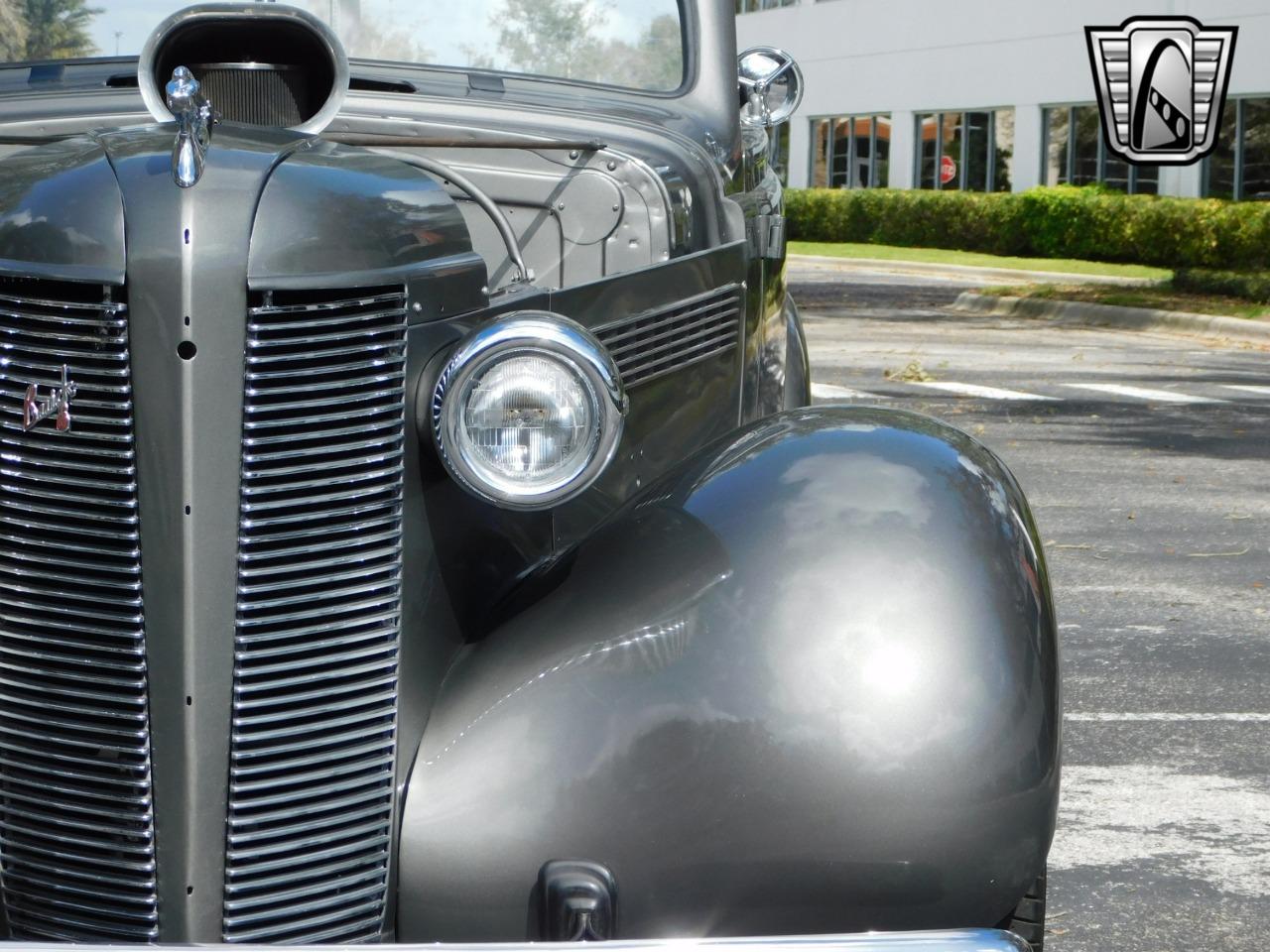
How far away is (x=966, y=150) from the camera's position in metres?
32.9

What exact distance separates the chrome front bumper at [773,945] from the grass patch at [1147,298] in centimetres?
1667

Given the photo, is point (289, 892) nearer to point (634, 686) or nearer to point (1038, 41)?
point (634, 686)

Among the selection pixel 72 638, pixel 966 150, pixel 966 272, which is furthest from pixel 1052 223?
pixel 72 638

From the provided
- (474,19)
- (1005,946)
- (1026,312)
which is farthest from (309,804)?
(1026,312)

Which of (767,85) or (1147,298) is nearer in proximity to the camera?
(767,85)

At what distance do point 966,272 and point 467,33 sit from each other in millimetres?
22833

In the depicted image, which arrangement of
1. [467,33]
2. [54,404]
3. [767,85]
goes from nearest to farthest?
[54,404] → [467,33] → [767,85]

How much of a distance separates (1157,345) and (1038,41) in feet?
52.2

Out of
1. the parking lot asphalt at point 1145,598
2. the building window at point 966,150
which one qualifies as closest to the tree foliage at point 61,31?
the parking lot asphalt at point 1145,598

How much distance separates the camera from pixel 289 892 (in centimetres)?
222

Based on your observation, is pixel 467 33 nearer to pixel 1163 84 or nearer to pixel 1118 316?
pixel 1118 316

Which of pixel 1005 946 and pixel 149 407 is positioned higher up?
pixel 149 407

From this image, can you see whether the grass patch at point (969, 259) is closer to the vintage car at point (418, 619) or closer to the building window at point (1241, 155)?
the building window at point (1241, 155)

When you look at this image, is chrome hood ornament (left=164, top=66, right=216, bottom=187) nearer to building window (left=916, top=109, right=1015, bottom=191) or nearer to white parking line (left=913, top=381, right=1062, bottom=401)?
white parking line (left=913, top=381, right=1062, bottom=401)
